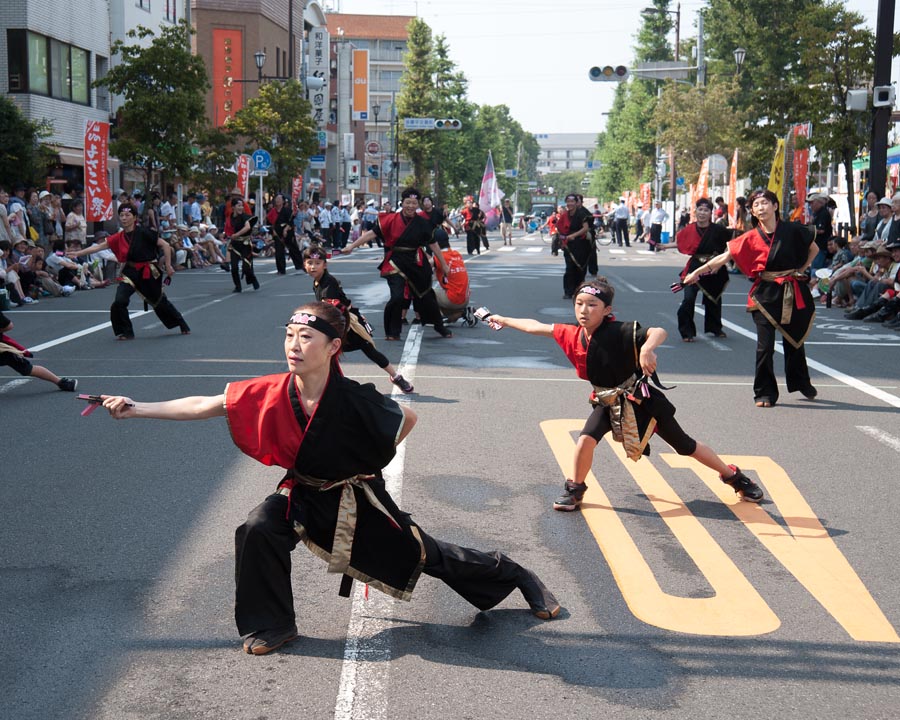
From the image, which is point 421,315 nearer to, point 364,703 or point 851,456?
point 851,456

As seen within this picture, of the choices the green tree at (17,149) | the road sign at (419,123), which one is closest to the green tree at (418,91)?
the road sign at (419,123)

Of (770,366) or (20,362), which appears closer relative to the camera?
(770,366)

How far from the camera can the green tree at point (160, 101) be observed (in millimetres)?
31109

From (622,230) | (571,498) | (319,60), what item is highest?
(319,60)

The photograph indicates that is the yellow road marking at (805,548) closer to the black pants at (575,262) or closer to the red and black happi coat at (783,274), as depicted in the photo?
the red and black happi coat at (783,274)

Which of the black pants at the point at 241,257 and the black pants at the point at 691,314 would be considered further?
the black pants at the point at 241,257

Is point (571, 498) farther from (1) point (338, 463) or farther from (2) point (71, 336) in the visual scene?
(2) point (71, 336)

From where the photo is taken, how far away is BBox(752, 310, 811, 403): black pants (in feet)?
33.0

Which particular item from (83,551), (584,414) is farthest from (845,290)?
(83,551)

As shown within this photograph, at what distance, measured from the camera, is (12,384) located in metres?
11.2

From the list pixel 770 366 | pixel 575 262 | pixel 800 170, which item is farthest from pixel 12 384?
pixel 800 170

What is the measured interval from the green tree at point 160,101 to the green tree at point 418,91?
171 feet

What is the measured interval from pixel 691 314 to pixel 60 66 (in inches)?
1068

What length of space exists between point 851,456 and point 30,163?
21812mm
